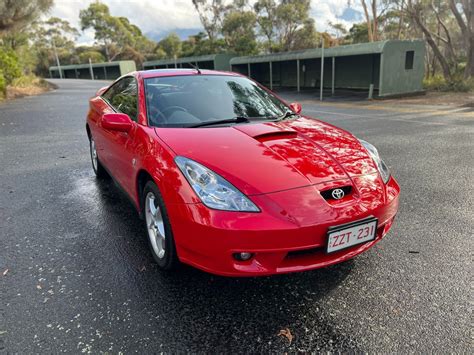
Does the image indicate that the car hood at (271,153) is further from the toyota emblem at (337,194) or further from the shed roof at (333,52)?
the shed roof at (333,52)

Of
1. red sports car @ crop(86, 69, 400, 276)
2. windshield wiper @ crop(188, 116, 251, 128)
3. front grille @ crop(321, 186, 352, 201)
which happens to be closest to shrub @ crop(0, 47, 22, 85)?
red sports car @ crop(86, 69, 400, 276)

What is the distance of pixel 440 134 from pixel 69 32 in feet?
247

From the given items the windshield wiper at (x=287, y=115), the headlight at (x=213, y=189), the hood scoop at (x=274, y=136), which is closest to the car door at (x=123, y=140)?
the headlight at (x=213, y=189)

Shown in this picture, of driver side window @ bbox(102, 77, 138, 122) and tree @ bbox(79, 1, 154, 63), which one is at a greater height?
tree @ bbox(79, 1, 154, 63)

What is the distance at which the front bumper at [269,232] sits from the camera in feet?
6.76

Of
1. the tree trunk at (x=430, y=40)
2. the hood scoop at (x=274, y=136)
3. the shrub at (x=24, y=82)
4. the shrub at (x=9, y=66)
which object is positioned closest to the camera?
the hood scoop at (x=274, y=136)

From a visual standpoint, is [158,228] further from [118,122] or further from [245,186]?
[118,122]

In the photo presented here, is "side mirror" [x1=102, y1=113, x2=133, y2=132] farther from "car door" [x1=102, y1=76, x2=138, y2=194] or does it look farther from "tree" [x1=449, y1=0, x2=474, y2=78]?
"tree" [x1=449, y1=0, x2=474, y2=78]

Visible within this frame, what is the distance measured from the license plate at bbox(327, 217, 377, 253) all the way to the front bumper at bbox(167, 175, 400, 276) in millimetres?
36

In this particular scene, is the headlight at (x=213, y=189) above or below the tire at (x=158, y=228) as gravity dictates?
above

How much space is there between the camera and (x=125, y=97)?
3.77m

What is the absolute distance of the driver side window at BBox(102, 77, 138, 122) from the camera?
11.1 feet

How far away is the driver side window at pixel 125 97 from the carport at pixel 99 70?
142 ft

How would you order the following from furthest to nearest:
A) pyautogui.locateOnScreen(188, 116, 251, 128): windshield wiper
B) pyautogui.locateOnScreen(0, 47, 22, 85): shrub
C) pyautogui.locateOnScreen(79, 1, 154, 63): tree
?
1. pyautogui.locateOnScreen(79, 1, 154, 63): tree
2. pyautogui.locateOnScreen(0, 47, 22, 85): shrub
3. pyautogui.locateOnScreen(188, 116, 251, 128): windshield wiper
